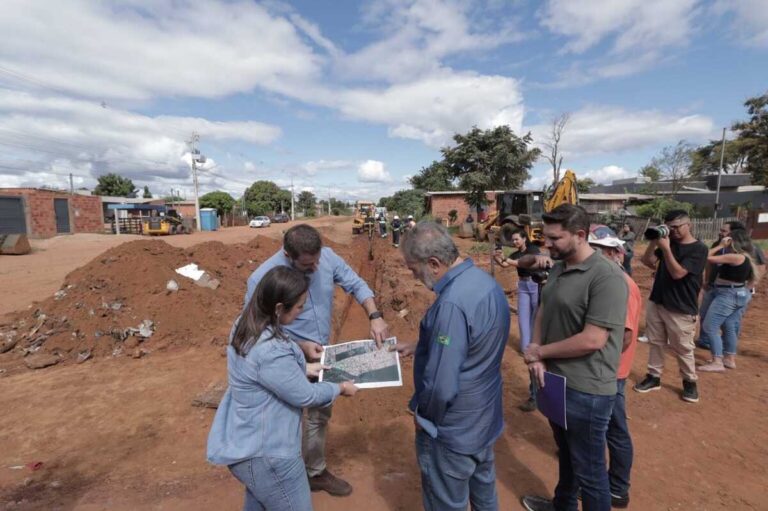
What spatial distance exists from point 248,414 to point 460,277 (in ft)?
3.60

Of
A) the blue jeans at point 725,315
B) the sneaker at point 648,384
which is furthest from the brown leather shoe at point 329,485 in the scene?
the blue jeans at point 725,315

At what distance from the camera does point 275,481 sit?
1.72m

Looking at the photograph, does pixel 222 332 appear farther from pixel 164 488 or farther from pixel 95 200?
pixel 95 200

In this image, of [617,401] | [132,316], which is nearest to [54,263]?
[132,316]

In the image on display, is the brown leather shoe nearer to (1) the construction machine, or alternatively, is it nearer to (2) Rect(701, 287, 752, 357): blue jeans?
(2) Rect(701, 287, 752, 357): blue jeans

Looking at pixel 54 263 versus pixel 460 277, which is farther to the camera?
pixel 54 263

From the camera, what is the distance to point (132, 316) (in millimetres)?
6688

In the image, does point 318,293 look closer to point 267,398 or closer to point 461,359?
point 267,398

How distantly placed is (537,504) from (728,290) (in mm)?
3913

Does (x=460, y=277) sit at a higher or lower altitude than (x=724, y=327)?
higher

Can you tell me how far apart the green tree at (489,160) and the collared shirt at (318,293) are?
86.7ft

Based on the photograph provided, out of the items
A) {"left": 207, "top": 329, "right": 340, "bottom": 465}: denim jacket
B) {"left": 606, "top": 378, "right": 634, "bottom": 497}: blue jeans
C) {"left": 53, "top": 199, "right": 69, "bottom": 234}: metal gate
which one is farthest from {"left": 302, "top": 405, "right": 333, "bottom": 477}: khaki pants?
{"left": 53, "top": 199, "right": 69, "bottom": 234}: metal gate

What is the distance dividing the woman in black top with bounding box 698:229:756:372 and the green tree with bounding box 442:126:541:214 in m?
23.8

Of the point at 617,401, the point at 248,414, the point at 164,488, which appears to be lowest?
the point at 164,488
